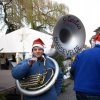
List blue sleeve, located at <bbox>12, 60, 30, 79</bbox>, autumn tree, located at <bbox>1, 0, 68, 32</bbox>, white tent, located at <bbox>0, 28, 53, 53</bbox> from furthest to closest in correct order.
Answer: autumn tree, located at <bbox>1, 0, 68, 32</bbox> → white tent, located at <bbox>0, 28, 53, 53</bbox> → blue sleeve, located at <bbox>12, 60, 30, 79</bbox>

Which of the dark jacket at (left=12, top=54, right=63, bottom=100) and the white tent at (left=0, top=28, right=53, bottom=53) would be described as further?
the white tent at (left=0, top=28, right=53, bottom=53)

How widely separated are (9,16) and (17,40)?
15448 mm

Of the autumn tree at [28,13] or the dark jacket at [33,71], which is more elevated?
the autumn tree at [28,13]

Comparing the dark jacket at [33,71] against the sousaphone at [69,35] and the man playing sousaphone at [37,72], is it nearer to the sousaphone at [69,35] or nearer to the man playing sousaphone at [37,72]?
the man playing sousaphone at [37,72]

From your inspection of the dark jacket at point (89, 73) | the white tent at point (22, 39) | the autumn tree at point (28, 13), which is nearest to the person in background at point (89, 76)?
the dark jacket at point (89, 73)

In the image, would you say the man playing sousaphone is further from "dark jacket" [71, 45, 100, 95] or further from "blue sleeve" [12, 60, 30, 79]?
"dark jacket" [71, 45, 100, 95]

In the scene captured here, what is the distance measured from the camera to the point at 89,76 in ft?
16.0

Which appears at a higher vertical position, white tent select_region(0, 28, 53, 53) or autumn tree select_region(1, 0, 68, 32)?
autumn tree select_region(1, 0, 68, 32)

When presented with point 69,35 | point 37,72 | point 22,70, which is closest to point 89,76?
point 37,72

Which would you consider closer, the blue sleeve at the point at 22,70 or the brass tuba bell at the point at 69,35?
the blue sleeve at the point at 22,70

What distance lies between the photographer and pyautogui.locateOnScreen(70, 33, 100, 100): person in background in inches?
191

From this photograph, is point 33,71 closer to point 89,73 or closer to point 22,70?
point 22,70

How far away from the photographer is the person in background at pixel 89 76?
4.86 metres

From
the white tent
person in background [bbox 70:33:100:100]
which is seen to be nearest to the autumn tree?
the white tent
